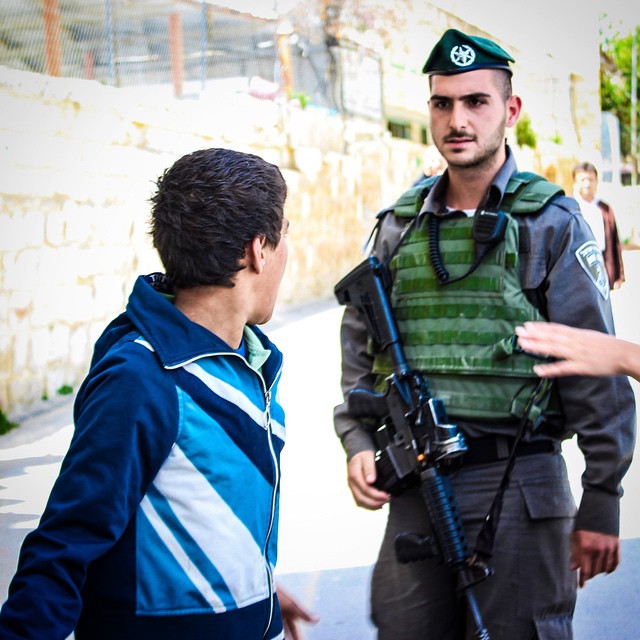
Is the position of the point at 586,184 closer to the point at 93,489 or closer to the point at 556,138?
the point at 556,138

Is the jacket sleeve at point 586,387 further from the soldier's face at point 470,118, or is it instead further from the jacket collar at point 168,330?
the jacket collar at point 168,330

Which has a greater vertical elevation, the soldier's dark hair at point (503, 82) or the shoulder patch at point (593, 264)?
the soldier's dark hair at point (503, 82)

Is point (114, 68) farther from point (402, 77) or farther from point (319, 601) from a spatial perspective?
point (319, 601)

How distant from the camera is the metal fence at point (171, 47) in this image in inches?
193

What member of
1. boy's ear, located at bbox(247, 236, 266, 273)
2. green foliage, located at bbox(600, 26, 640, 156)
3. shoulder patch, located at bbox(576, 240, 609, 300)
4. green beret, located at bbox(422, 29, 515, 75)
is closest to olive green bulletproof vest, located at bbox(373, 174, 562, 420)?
shoulder patch, located at bbox(576, 240, 609, 300)

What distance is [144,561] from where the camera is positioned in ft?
4.18

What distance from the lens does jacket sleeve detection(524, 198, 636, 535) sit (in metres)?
1.83

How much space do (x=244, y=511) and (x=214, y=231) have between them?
1.37 ft

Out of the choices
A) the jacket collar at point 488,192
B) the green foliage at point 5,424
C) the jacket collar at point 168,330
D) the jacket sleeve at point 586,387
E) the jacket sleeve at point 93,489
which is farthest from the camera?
the green foliage at point 5,424

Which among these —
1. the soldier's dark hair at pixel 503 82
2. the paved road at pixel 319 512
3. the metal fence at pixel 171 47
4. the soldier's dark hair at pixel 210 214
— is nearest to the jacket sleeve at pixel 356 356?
the soldier's dark hair at pixel 503 82

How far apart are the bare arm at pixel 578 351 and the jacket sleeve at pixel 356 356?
0.63 metres

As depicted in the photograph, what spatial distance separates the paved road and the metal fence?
5.74 ft

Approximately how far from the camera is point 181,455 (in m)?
1.28

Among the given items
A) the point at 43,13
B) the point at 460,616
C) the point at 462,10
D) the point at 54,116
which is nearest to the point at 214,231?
the point at 460,616
